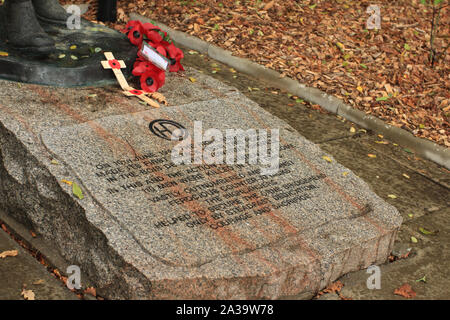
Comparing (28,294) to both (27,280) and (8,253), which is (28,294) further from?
(8,253)

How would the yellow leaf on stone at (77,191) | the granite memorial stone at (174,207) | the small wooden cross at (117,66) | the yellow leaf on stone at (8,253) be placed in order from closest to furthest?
the granite memorial stone at (174,207)
the yellow leaf on stone at (77,191)
the yellow leaf on stone at (8,253)
the small wooden cross at (117,66)

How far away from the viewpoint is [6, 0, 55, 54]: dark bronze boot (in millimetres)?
4594

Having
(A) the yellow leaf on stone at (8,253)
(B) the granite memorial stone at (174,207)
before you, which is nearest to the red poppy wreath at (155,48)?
(B) the granite memorial stone at (174,207)

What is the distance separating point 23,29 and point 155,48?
101 cm

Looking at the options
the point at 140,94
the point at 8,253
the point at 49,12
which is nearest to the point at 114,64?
the point at 140,94

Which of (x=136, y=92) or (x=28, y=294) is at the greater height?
(x=136, y=92)

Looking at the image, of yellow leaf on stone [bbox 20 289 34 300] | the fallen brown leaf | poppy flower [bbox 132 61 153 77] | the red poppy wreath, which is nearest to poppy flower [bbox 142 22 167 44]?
the red poppy wreath

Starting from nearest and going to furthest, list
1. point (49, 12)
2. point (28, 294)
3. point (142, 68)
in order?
point (28, 294) → point (142, 68) → point (49, 12)

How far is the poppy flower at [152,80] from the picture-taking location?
4.66 m

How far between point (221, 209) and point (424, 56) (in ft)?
15.1

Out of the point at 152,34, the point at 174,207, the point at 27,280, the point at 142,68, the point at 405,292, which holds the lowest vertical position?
the point at 405,292

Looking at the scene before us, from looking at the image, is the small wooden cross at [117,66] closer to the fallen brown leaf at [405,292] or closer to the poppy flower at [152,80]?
the poppy flower at [152,80]

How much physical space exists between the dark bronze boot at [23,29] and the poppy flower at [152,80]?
0.76 m

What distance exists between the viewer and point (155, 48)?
4.91 meters
